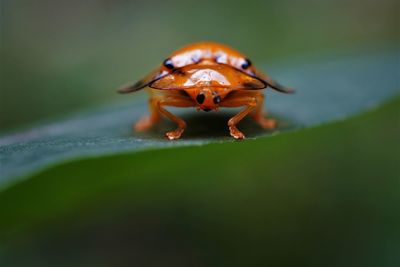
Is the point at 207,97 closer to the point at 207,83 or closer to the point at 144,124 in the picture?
the point at 207,83

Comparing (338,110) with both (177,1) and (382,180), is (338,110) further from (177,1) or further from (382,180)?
(177,1)

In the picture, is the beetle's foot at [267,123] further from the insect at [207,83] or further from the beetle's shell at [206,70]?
the beetle's shell at [206,70]

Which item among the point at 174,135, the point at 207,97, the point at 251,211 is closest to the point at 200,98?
the point at 207,97

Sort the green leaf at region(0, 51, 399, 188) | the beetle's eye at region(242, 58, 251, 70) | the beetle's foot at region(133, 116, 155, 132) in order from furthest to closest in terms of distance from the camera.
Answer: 1. the beetle's foot at region(133, 116, 155, 132)
2. the beetle's eye at region(242, 58, 251, 70)
3. the green leaf at region(0, 51, 399, 188)

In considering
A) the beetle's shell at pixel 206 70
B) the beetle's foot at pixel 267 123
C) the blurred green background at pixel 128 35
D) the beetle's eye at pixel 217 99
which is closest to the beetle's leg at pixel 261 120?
the beetle's foot at pixel 267 123

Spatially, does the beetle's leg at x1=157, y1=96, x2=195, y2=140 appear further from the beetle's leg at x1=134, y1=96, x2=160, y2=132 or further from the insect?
the beetle's leg at x1=134, y1=96, x2=160, y2=132

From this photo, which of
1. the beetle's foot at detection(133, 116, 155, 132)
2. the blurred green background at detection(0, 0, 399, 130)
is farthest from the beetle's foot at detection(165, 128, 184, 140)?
the blurred green background at detection(0, 0, 399, 130)
